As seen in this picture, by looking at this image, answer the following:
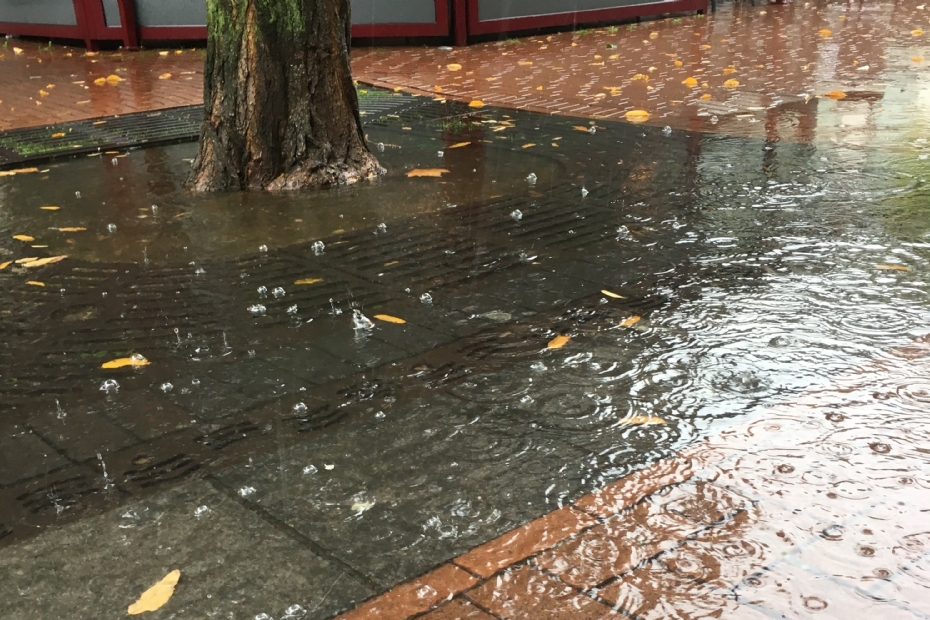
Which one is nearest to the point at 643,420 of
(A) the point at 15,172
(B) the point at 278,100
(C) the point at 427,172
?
(C) the point at 427,172

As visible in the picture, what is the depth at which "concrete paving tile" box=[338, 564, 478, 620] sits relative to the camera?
213cm

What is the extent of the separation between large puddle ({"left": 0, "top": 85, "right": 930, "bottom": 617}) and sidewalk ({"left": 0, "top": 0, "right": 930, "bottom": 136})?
92.6 inches

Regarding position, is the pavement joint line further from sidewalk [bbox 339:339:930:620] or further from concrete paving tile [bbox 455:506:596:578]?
concrete paving tile [bbox 455:506:596:578]

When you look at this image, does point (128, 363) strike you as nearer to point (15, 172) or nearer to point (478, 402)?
point (478, 402)

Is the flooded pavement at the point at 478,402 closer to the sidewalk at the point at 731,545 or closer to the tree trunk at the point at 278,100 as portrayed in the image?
the sidewalk at the point at 731,545

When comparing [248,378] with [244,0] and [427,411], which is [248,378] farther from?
[244,0]

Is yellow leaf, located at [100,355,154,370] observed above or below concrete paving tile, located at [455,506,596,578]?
above

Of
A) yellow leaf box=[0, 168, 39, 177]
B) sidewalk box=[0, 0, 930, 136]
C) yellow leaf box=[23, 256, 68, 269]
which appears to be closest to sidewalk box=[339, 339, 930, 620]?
yellow leaf box=[23, 256, 68, 269]

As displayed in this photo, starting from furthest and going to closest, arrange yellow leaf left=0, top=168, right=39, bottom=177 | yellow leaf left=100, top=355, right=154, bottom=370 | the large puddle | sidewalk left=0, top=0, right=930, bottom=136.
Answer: sidewalk left=0, top=0, right=930, bottom=136, yellow leaf left=0, top=168, right=39, bottom=177, yellow leaf left=100, top=355, right=154, bottom=370, the large puddle

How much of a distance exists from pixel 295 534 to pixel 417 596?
0.44 meters

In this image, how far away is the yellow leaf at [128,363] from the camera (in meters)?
3.56

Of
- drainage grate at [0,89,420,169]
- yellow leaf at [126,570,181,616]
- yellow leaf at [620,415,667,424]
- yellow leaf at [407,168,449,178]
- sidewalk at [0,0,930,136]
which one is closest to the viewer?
yellow leaf at [126,570,181,616]

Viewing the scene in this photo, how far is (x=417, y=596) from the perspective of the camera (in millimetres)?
2186

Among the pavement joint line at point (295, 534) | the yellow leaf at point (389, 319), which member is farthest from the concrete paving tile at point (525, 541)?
the yellow leaf at point (389, 319)
